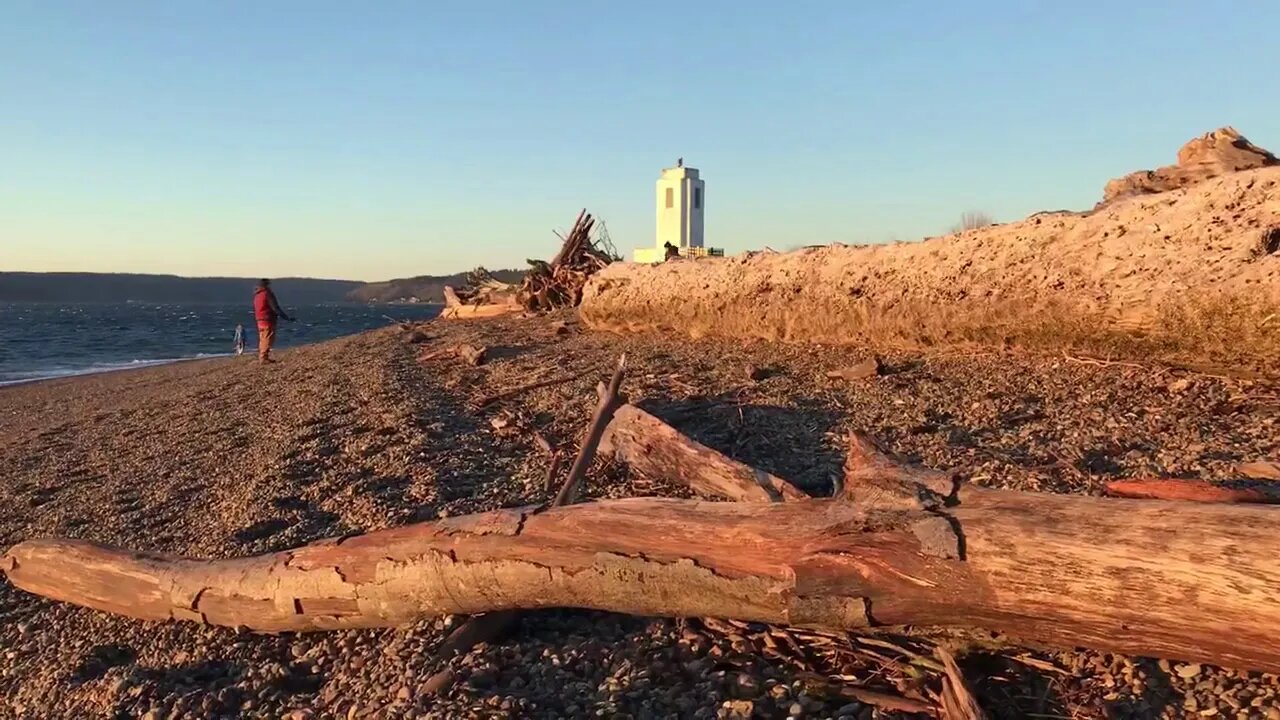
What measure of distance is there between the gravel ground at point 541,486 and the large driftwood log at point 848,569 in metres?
0.15

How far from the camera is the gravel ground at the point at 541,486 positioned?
2727mm

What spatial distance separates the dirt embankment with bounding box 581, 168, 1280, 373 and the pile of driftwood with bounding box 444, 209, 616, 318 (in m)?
6.05

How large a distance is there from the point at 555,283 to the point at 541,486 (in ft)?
34.1

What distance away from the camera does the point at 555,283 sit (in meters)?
15.2

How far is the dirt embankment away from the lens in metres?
5.33

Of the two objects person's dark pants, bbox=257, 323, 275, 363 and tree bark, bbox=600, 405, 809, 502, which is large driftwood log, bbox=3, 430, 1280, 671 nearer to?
tree bark, bbox=600, 405, 809, 502

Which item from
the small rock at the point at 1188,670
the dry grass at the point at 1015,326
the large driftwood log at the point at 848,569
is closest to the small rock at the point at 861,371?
the dry grass at the point at 1015,326

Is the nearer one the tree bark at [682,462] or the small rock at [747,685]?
the small rock at [747,685]

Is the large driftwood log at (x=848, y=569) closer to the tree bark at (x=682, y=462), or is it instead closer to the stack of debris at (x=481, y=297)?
the tree bark at (x=682, y=462)

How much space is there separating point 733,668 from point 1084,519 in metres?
1.22

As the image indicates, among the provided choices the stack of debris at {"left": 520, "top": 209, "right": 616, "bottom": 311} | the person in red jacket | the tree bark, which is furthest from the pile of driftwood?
the tree bark

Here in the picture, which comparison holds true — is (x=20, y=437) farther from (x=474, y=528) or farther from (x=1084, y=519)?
(x=1084, y=519)

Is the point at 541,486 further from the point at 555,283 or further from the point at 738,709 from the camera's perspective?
the point at 555,283

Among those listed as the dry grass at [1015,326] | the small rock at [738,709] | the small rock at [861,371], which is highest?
the dry grass at [1015,326]
